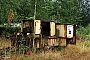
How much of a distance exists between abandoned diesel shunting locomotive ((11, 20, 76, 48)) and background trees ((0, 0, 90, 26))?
17.4 feet

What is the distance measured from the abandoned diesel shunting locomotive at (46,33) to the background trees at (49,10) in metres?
5.31

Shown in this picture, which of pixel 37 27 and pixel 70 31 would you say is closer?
pixel 37 27

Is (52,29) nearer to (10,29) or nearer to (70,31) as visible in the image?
(70,31)

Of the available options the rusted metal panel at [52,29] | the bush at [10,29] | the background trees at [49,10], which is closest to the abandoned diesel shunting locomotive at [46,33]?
the rusted metal panel at [52,29]

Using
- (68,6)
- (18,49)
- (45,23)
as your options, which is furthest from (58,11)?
(18,49)

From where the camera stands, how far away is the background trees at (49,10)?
1723 centimetres

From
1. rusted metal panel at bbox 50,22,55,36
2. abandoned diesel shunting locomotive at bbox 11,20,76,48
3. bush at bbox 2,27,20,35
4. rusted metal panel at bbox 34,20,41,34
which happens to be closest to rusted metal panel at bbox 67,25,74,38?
abandoned diesel shunting locomotive at bbox 11,20,76,48

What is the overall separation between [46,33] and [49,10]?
16199 millimetres

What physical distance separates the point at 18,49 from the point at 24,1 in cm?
1613

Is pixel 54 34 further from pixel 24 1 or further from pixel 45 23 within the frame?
pixel 24 1

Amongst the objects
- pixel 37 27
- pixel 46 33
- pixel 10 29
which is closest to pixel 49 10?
pixel 10 29

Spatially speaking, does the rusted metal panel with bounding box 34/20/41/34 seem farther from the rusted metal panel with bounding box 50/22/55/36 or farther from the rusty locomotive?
the rusted metal panel with bounding box 50/22/55/36

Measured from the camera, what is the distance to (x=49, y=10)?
28797 mm

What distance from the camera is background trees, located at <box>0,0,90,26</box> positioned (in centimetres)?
1723
